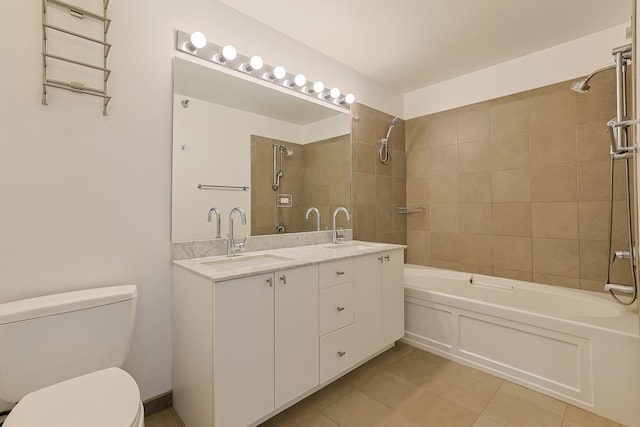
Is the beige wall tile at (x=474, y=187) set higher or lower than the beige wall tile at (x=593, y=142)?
lower

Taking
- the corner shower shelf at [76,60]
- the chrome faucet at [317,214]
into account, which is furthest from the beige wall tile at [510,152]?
the corner shower shelf at [76,60]

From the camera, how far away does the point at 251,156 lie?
6.49 ft

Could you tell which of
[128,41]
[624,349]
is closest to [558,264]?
[624,349]

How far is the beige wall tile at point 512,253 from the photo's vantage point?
249 centimetres

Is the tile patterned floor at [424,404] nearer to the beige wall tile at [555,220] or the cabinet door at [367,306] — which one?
the cabinet door at [367,306]

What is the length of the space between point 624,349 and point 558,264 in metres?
0.94

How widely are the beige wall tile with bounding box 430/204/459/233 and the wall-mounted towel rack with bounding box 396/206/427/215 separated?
98mm

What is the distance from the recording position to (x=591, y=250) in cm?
218

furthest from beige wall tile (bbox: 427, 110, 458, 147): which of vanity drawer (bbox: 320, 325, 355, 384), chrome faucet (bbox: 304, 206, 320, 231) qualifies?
vanity drawer (bbox: 320, 325, 355, 384)

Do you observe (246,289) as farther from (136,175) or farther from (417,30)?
(417,30)

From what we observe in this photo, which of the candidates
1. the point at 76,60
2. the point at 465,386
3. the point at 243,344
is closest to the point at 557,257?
the point at 465,386

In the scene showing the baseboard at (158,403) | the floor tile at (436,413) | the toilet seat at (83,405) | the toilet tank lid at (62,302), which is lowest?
the floor tile at (436,413)

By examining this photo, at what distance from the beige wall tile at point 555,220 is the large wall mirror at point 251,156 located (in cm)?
160

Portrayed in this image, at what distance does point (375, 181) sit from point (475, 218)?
3.38 ft
